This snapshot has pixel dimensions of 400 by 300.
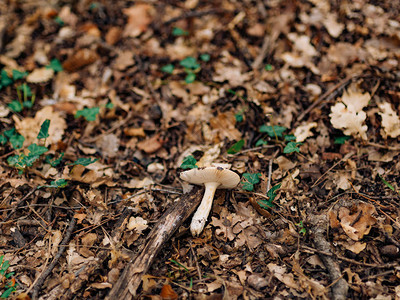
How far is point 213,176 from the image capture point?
2.54 metres

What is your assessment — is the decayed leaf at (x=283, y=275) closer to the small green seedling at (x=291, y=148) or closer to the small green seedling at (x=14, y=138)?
the small green seedling at (x=291, y=148)

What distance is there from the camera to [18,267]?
246 cm

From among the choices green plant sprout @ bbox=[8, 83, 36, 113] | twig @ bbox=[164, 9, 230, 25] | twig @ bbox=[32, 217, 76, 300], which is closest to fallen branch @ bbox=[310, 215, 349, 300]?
twig @ bbox=[32, 217, 76, 300]

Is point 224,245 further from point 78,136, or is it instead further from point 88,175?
point 78,136

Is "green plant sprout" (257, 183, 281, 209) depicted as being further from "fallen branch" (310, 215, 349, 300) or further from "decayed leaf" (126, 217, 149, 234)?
"decayed leaf" (126, 217, 149, 234)

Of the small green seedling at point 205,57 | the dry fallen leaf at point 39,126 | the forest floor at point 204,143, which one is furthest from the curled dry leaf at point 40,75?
the small green seedling at point 205,57

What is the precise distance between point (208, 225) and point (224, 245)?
24cm

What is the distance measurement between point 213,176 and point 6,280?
1983 mm

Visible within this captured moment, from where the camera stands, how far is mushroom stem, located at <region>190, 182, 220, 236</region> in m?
2.57

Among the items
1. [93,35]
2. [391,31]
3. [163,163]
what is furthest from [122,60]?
[391,31]

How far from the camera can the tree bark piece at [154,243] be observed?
2234 millimetres

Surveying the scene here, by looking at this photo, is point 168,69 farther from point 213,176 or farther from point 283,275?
point 283,275

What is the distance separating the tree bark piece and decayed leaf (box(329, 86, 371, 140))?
5.71 feet

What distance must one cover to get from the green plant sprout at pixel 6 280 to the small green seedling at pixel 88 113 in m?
1.75
